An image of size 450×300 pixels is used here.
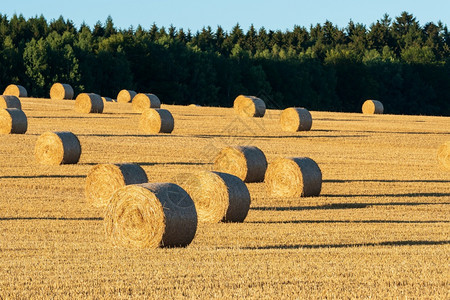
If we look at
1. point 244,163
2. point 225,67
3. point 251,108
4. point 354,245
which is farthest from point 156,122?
point 225,67

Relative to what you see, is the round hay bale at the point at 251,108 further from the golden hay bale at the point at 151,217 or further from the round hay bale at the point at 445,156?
the golden hay bale at the point at 151,217

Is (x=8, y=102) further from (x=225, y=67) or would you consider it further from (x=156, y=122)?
(x=225, y=67)

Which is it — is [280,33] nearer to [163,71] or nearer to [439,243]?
[163,71]

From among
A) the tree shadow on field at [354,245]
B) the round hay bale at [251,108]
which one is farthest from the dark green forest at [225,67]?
the tree shadow on field at [354,245]

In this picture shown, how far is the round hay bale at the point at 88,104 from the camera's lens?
50188mm

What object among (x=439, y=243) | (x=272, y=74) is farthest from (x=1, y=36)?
(x=439, y=243)

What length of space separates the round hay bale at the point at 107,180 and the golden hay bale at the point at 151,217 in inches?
229

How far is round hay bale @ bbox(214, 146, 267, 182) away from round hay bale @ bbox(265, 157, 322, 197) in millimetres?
2051

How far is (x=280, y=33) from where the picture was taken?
153 metres

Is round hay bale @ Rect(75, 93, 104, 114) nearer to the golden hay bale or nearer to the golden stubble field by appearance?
the golden stubble field

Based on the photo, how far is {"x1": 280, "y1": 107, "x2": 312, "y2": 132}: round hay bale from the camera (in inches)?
1686

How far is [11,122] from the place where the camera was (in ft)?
118

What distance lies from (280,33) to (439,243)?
14016 centimetres

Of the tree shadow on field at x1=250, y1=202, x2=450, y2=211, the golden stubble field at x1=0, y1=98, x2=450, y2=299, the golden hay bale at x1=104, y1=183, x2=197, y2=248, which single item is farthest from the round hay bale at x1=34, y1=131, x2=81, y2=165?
the golden hay bale at x1=104, y1=183, x2=197, y2=248
